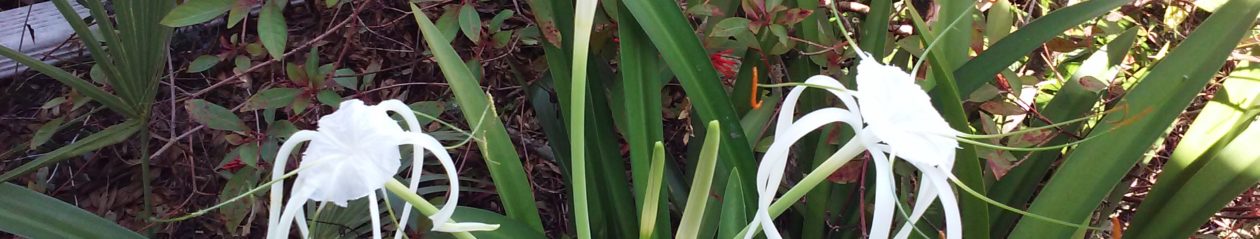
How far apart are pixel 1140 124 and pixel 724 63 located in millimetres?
436

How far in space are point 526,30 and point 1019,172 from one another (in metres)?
0.61

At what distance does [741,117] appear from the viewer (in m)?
1.07

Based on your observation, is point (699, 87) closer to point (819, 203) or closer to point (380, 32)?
point (819, 203)

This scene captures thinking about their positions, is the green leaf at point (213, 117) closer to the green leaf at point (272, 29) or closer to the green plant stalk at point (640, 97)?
the green leaf at point (272, 29)

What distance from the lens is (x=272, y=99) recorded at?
42.3 inches

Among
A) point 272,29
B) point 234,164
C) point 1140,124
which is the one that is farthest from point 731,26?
point 234,164

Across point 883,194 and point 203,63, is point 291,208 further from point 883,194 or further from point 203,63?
point 203,63

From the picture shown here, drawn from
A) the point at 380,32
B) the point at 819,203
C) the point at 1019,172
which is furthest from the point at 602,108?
the point at 380,32

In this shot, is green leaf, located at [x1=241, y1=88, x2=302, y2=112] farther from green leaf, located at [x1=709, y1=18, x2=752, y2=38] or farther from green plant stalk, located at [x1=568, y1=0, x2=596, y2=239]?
green plant stalk, located at [x1=568, y1=0, x2=596, y2=239]

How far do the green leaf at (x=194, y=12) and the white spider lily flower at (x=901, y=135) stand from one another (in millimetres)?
820

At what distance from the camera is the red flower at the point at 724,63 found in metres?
1.04

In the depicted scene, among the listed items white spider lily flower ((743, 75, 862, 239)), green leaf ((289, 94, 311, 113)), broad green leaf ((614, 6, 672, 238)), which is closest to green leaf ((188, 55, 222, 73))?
green leaf ((289, 94, 311, 113))

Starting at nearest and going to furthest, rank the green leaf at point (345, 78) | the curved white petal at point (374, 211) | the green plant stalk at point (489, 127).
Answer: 1. the curved white petal at point (374, 211)
2. the green plant stalk at point (489, 127)
3. the green leaf at point (345, 78)

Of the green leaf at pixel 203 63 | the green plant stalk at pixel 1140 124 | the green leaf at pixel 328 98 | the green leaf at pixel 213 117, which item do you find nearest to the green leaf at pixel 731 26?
the green plant stalk at pixel 1140 124
